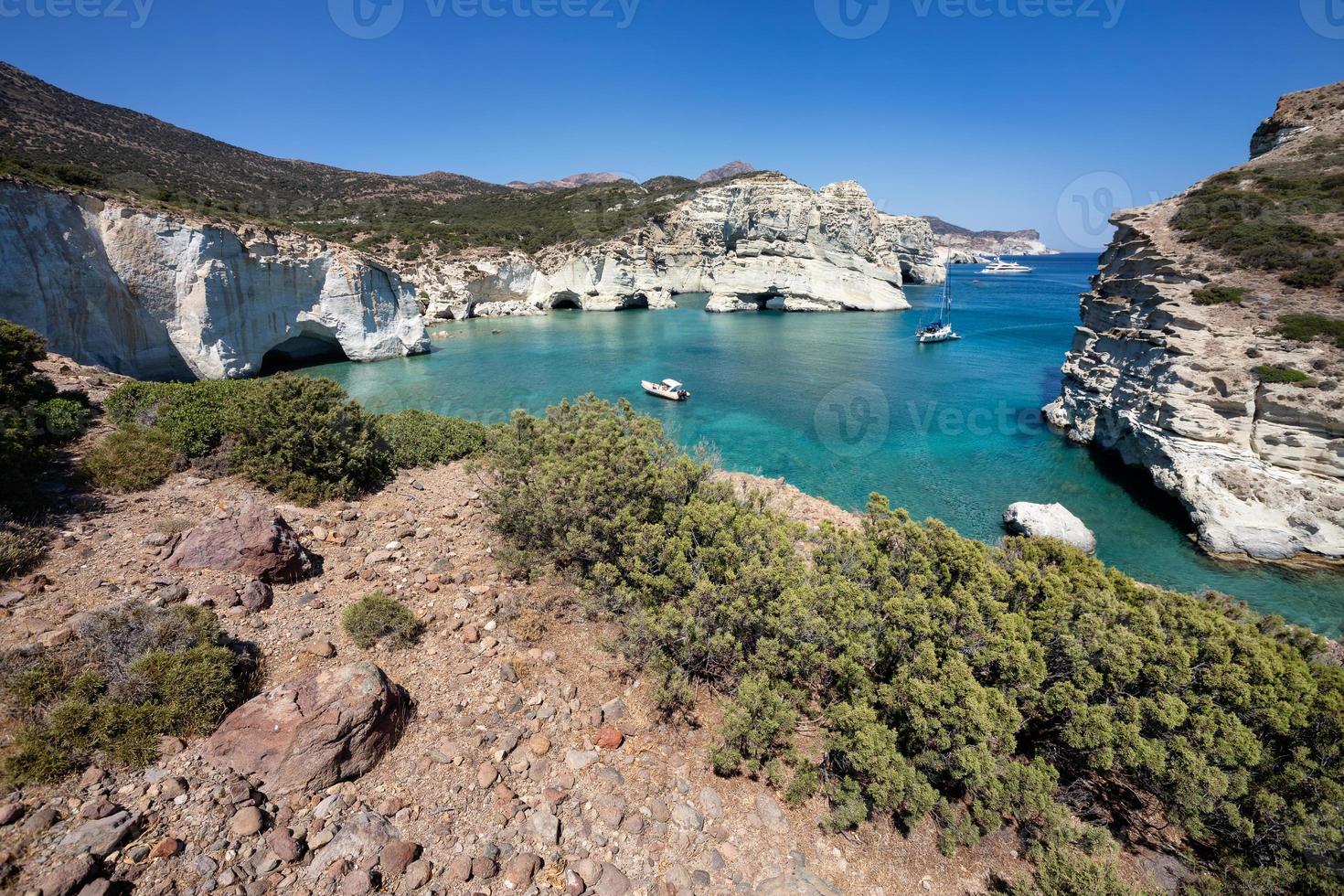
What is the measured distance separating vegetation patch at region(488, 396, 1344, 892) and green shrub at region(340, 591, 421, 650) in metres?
2.35

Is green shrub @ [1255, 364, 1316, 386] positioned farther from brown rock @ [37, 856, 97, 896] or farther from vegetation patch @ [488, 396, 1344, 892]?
brown rock @ [37, 856, 97, 896]

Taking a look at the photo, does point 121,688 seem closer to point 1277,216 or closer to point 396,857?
point 396,857

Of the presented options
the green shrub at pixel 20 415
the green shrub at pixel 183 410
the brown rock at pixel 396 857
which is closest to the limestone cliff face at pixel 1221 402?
the brown rock at pixel 396 857

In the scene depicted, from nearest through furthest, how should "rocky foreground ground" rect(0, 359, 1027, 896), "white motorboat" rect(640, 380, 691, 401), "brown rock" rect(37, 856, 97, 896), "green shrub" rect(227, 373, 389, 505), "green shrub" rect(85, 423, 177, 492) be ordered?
"brown rock" rect(37, 856, 97, 896) < "rocky foreground ground" rect(0, 359, 1027, 896) < "green shrub" rect(85, 423, 177, 492) < "green shrub" rect(227, 373, 389, 505) < "white motorboat" rect(640, 380, 691, 401)

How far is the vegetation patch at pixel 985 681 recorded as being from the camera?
495 cm

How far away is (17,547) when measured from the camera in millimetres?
6129

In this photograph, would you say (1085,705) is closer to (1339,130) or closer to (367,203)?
(1339,130)

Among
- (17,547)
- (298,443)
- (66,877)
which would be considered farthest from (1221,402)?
(17,547)

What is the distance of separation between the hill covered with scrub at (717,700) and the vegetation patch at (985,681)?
35mm

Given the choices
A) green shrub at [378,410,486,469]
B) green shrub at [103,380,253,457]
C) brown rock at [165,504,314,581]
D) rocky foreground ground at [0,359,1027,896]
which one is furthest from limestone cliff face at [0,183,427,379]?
brown rock at [165,504,314,581]

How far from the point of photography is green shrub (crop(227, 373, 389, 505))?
982 cm

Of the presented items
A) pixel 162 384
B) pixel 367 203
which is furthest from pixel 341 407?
pixel 367 203

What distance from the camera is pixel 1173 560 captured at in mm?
14797

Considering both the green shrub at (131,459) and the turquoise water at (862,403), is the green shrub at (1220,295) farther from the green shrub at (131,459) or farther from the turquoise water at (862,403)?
the green shrub at (131,459)
